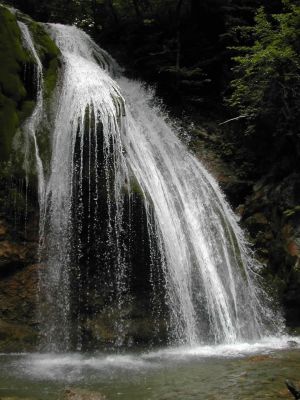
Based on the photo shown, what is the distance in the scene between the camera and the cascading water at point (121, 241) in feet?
25.9

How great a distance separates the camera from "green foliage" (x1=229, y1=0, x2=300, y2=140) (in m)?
9.78

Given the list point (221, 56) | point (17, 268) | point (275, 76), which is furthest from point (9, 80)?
point (221, 56)

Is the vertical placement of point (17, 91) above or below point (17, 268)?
above

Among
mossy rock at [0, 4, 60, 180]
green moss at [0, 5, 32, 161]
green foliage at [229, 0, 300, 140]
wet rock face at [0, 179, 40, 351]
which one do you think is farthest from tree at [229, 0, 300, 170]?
wet rock face at [0, 179, 40, 351]


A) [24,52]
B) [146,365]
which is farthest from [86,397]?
[24,52]

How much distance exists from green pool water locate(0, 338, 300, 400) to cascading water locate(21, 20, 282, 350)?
2.17ft

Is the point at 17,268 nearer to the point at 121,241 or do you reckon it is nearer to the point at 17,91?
the point at 121,241

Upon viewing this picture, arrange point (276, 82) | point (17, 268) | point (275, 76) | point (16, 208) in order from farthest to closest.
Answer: point (276, 82), point (275, 76), point (16, 208), point (17, 268)

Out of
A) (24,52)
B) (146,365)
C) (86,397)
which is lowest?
(146,365)

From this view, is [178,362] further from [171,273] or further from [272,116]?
[272,116]

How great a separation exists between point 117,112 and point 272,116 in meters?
3.94

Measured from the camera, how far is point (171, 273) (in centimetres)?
810

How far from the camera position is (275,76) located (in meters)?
10.1

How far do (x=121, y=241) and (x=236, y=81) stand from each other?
18.8ft
